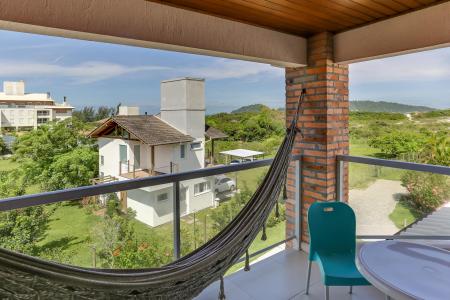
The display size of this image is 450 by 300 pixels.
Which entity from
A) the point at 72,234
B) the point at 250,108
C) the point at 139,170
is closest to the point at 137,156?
the point at 139,170

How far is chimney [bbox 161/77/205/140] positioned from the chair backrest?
236cm

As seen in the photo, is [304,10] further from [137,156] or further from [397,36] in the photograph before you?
Answer: [137,156]

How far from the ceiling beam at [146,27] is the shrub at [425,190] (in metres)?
1.49

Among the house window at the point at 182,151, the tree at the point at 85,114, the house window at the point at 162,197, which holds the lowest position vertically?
the house window at the point at 162,197

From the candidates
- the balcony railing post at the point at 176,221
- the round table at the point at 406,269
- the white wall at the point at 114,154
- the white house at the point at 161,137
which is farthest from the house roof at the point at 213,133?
the round table at the point at 406,269

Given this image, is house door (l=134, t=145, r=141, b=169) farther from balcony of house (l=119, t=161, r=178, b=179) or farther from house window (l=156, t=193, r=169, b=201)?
house window (l=156, t=193, r=169, b=201)

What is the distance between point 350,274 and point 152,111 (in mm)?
3079

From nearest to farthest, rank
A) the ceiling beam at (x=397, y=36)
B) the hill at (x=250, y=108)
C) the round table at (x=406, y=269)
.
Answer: the round table at (x=406, y=269) → the ceiling beam at (x=397, y=36) → the hill at (x=250, y=108)

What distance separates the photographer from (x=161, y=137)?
14.9ft

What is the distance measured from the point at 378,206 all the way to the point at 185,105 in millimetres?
2570

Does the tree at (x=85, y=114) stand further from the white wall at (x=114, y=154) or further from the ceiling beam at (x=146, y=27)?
the ceiling beam at (x=146, y=27)

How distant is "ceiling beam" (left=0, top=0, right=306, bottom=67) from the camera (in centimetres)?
146

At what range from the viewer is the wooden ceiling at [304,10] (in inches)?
74.0

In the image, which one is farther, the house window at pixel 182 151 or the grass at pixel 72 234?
the house window at pixel 182 151
